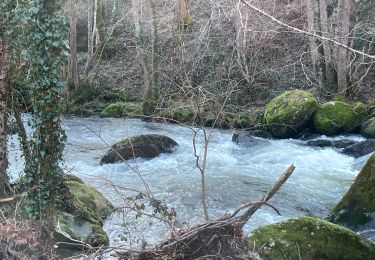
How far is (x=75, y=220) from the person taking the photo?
895cm

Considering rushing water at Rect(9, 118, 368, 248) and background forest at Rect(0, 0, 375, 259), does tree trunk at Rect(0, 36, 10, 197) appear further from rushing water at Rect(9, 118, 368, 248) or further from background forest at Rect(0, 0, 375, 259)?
rushing water at Rect(9, 118, 368, 248)

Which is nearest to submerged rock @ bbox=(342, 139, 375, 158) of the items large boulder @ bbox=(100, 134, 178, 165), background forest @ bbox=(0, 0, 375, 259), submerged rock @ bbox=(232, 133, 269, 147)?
background forest @ bbox=(0, 0, 375, 259)

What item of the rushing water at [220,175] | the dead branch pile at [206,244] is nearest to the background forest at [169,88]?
the dead branch pile at [206,244]

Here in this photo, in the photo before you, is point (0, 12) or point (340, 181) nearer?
point (0, 12)

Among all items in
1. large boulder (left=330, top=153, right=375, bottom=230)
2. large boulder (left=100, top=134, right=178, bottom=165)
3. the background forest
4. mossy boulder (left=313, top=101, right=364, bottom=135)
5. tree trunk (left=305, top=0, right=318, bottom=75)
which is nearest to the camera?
the background forest

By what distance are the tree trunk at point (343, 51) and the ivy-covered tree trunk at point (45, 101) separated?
12.6 meters

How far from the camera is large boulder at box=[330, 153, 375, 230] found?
873 cm

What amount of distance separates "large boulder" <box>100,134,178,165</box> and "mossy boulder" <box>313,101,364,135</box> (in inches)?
176

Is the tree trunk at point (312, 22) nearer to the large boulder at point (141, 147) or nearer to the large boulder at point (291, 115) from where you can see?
the large boulder at point (291, 115)

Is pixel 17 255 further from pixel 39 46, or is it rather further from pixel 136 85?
pixel 136 85

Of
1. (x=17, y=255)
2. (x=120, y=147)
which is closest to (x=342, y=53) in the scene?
(x=120, y=147)

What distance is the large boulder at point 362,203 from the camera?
28.7ft

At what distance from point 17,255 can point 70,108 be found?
589 inches

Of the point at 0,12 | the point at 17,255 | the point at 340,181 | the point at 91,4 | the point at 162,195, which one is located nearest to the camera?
the point at 17,255
